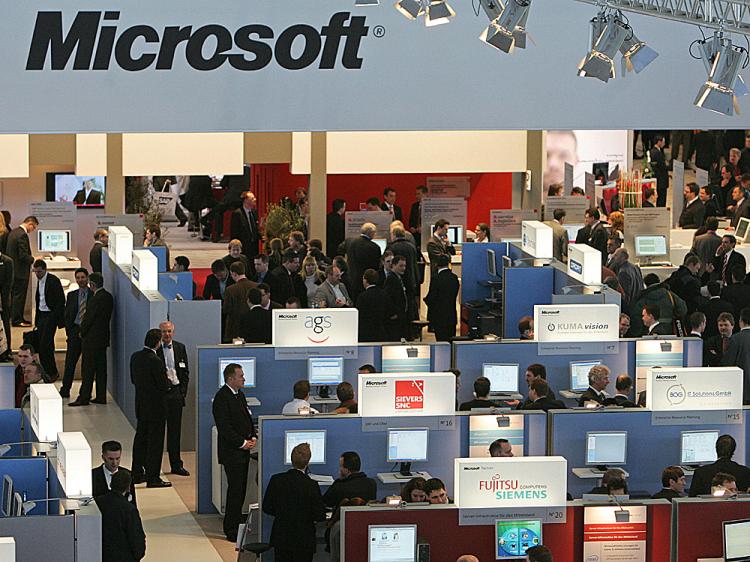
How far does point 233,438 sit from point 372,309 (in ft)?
11.8

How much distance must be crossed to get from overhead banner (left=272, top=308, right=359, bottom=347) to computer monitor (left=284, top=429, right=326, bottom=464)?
175 cm

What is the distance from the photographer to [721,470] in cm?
894

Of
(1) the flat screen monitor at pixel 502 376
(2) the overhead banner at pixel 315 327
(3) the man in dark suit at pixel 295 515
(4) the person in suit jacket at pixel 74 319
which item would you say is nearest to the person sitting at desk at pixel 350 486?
(3) the man in dark suit at pixel 295 515

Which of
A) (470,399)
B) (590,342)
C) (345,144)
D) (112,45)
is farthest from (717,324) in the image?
(345,144)

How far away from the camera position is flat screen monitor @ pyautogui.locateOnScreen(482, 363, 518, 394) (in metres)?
11.5

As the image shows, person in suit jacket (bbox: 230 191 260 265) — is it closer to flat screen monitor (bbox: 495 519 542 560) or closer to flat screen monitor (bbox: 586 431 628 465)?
flat screen monitor (bbox: 586 431 628 465)

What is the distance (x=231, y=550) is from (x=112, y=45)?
396 centimetres

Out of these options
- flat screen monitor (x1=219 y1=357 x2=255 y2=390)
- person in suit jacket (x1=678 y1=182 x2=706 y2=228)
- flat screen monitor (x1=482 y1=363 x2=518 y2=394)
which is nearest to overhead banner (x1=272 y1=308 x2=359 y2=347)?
flat screen monitor (x1=219 y1=357 x2=255 y2=390)

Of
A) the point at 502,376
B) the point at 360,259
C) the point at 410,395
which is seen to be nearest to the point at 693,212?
the point at 360,259

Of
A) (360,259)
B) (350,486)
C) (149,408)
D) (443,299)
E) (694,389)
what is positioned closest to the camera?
(350,486)

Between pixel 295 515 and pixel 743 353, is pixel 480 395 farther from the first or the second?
pixel 743 353

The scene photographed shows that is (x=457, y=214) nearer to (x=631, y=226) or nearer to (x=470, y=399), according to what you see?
(x=631, y=226)

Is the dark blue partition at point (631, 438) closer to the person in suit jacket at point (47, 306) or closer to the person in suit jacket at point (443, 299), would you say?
the person in suit jacket at point (443, 299)

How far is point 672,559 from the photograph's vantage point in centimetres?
789
